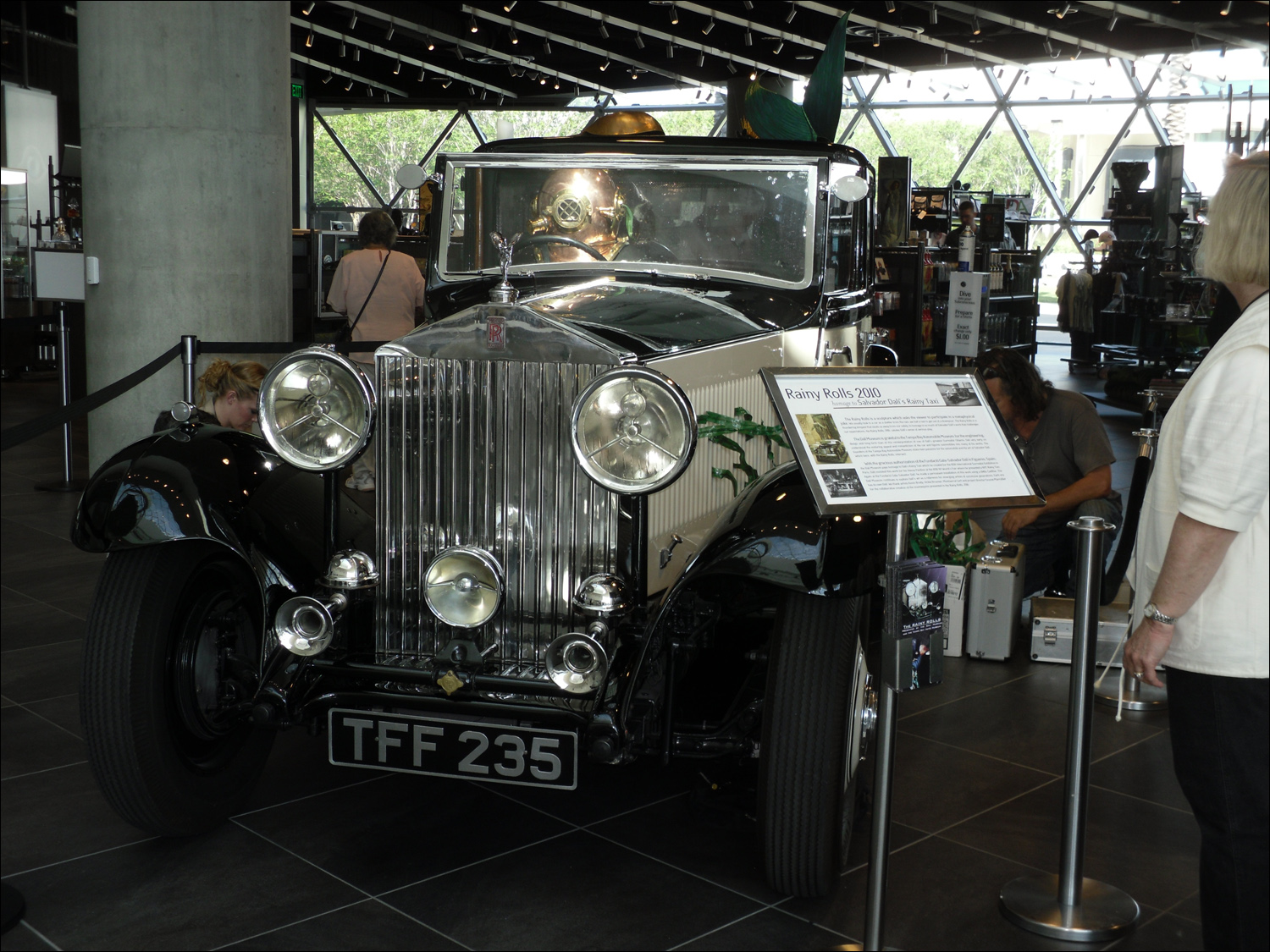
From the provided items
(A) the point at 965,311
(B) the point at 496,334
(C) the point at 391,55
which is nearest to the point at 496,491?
(B) the point at 496,334

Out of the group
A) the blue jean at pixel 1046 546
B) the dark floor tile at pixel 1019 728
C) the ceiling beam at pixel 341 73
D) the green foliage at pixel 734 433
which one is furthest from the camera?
the ceiling beam at pixel 341 73

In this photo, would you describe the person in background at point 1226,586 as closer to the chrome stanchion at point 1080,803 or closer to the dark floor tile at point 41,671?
the chrome stanchion at point 1080,803

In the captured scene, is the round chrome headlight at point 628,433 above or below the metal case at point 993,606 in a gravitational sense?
above

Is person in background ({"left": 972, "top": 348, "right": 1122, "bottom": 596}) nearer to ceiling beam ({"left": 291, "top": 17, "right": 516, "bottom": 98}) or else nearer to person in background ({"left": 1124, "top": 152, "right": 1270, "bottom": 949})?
person in background ({"left": 1124, "top": 152, "right": 1270, "bottom": 949})

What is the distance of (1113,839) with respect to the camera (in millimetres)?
2852

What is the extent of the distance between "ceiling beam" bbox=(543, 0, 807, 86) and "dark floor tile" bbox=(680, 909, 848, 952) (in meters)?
13.7

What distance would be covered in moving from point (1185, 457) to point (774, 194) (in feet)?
6.59

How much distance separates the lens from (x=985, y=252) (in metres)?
12.7

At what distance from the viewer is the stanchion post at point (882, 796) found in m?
2.12

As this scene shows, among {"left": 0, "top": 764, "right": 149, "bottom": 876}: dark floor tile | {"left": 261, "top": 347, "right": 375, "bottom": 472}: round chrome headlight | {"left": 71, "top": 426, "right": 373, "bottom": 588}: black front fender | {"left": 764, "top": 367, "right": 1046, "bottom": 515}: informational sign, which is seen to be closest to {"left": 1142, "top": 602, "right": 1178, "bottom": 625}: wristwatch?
{"left": 764, "top": 367, "right": 1046, "bottom": 515}: informational sign

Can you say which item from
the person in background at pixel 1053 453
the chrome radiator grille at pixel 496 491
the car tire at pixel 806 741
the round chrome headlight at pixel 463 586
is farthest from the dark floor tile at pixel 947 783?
the person in background at pixel 1053 453

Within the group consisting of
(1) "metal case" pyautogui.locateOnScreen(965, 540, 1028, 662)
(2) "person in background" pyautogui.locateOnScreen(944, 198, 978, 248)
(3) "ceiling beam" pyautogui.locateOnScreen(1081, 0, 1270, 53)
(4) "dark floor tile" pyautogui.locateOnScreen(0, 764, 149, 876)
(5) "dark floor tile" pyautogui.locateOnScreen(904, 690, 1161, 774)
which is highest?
(3) "ceiling beam" pyautogui.locateOnScreen(1081, 0, 1270, 53)

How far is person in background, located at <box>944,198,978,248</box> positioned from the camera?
12.7 m

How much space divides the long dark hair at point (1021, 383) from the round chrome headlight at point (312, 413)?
2613 millimetres
